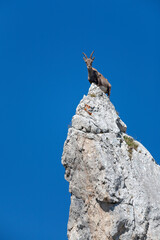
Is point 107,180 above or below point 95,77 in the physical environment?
below

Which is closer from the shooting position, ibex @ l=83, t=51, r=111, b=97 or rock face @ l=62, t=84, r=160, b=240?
rock face @ l=62, t=84, r=160, b=240

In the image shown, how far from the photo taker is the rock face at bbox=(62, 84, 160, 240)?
17219 mm

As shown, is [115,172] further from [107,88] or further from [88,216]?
[107,88]

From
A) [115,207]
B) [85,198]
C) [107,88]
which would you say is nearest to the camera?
[115,207]

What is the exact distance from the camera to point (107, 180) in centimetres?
1753

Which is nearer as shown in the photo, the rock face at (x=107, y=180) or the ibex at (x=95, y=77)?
the rock face at (x=107, y=180)

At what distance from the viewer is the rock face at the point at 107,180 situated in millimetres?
17219

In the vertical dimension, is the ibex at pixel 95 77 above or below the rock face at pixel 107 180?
above

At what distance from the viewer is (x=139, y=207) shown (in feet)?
58.0

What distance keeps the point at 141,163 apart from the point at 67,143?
428 centimetres

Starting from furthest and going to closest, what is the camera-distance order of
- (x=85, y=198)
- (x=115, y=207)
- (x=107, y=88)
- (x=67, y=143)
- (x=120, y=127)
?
(x=107, y=88) < (x=120, y=127) < (x=67, y=143) < (x=85, y=198) < (x=115, y=207)

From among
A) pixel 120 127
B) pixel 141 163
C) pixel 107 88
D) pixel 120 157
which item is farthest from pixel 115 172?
pixel 107 88

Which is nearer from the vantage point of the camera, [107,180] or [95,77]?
[107,180]

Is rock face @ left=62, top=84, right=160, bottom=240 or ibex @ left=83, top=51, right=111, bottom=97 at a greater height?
ibex @ left=83, top=51, right=111, bottom=97
